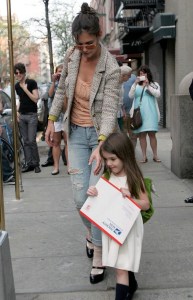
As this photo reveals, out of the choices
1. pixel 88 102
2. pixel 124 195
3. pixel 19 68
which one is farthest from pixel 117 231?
pixel 19 68

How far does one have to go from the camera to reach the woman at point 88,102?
3.63 m

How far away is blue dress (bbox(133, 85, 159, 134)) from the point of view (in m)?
8.84

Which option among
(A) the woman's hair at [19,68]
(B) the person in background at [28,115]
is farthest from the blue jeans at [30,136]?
(A) the woman's hair at [19,68]

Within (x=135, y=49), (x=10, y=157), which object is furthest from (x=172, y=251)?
(x=135, y=49)

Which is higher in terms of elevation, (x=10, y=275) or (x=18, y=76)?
(x=18, y=76)

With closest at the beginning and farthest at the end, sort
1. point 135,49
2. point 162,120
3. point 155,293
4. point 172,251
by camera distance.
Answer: point 155,293
point 172,251
point 162,120
point 135,49

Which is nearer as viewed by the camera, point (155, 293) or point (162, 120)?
point (155, 293)

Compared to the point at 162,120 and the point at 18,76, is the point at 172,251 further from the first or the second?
the point at 162,120

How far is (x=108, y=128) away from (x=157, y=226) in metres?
1.89

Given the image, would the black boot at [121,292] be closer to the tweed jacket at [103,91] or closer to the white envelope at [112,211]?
the white envelope at [112,211]

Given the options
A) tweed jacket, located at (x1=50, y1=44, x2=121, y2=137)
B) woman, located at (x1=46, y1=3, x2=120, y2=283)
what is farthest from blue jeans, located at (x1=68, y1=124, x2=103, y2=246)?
tweed jacket, located at (x1=50, y1=44, x2=121, y2=137)

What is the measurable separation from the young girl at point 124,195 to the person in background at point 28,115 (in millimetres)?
5242

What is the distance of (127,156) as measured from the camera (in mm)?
3332

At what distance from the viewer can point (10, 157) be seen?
28.1 feet
